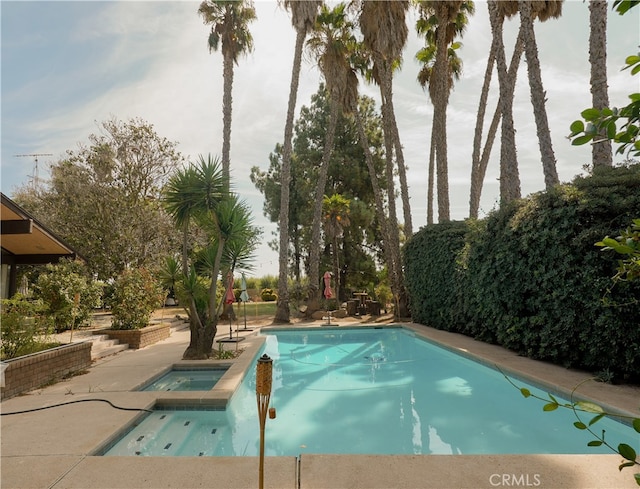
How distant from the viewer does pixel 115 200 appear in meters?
18.7

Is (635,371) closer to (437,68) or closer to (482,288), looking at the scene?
(482,288)

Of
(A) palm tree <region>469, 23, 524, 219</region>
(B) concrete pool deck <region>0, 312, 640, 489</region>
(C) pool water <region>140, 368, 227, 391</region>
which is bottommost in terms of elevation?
(C) pool water <region>140, 368, 227, 391</region>

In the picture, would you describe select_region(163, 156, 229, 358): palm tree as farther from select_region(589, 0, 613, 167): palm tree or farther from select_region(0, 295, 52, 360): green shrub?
select_region(589, 0, 613, 167): palm tree

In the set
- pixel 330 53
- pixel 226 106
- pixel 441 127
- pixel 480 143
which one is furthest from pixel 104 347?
pixel 480 143

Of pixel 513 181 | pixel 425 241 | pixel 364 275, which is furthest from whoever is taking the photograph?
pixel 364 275

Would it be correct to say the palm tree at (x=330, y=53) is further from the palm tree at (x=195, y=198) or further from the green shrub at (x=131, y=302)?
the palm tree at (x=195, y=198)

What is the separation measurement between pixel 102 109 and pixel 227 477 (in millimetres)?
Result: 20206

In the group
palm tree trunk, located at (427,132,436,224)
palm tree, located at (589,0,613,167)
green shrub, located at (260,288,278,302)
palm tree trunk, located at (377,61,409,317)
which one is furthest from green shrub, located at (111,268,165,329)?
green shrub, located at (260,288,278,302)

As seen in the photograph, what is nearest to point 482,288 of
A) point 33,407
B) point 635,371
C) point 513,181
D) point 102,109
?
point 635,371

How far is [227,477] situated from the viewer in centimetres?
331

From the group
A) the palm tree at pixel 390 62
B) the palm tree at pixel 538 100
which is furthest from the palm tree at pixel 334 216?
the palm tree at pixel 538 100

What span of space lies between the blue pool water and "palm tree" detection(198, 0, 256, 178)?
1367 centimetres

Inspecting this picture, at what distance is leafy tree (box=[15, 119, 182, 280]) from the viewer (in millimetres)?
18422

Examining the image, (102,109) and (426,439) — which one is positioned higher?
(102,109)
